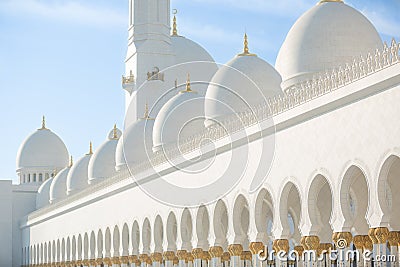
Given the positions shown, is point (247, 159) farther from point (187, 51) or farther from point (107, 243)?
point (187, 51)

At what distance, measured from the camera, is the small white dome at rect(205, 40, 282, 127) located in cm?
1777

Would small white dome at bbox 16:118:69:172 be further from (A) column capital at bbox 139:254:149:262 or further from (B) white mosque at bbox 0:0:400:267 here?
(A) column capital at bbox 139:254:149:262

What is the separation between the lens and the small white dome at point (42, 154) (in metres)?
36.3

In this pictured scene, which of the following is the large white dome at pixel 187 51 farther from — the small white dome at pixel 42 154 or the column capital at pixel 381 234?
the column capital at pixel 381 234

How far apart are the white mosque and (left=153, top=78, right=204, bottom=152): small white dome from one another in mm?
40

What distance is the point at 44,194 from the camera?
3412 centimetres

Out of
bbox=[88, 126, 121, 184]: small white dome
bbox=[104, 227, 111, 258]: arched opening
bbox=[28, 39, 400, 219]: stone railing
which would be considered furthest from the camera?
bbox=[88, 126, 121, 184]: small white dome

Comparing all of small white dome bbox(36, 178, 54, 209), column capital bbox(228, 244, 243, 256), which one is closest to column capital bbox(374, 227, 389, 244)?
column capital bbox(228, 244, 243, 256)

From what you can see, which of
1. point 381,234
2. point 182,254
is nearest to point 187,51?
point 182,254

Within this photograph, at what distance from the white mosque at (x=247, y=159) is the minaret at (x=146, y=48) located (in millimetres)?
44

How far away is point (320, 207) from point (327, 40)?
3688mm

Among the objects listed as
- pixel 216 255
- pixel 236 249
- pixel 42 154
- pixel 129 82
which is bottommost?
pixel 216 255

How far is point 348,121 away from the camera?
11867 mm

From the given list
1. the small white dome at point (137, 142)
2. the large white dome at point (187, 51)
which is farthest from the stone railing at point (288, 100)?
the large white dome at point (187, 51)
